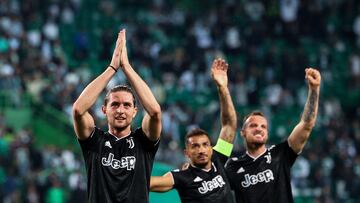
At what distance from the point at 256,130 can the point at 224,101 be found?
1.36ft

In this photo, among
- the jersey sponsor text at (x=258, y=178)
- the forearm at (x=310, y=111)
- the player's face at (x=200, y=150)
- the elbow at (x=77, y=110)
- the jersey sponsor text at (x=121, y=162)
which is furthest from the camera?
the forearm at (x=310, y=111)

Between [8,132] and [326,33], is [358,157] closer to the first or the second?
[326,33]

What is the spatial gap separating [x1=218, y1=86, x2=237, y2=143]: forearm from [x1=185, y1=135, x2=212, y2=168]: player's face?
1.56 feet

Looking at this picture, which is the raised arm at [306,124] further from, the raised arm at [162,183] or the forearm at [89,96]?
the forearm at [89,96]

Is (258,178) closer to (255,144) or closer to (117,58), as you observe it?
(255,144)

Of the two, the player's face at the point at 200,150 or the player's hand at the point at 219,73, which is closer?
the player's face at the point at 200,150

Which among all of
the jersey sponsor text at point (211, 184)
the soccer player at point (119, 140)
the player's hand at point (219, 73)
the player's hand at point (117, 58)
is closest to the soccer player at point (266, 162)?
the jersey sponsor text at point (211, 184)

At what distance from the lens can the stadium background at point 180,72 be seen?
56.0 ft

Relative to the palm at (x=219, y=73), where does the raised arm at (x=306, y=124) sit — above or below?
below

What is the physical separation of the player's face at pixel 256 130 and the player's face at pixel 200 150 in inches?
19.1

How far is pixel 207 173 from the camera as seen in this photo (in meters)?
7.80

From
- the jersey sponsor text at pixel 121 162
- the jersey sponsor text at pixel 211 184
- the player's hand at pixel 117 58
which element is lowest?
the jersey sponsor text at pixel 211 184

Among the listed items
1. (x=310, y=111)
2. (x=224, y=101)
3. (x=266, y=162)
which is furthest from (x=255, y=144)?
(x=310, y=111)

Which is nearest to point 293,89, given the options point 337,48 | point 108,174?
point 337,48
